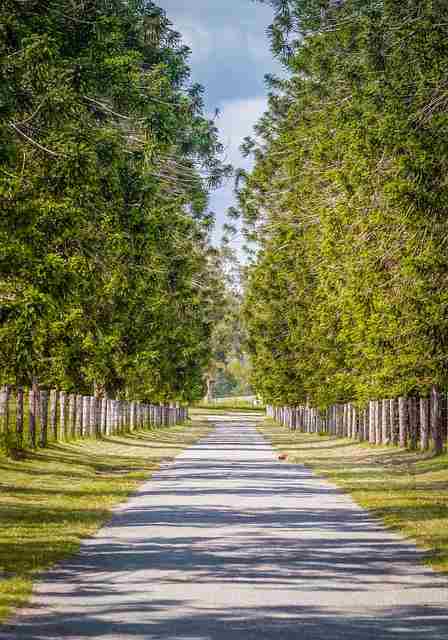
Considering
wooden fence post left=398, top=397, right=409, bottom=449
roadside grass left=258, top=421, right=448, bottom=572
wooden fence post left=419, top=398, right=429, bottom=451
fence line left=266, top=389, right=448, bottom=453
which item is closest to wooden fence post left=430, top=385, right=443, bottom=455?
fence line left=266, top=389, right=448, bottom=453

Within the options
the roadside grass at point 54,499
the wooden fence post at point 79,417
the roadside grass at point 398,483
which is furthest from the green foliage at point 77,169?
the roadside grass at point 398,483

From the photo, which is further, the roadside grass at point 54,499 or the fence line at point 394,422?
the fence line at point 394,422

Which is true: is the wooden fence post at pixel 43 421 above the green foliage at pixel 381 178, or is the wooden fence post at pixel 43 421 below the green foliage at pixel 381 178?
below

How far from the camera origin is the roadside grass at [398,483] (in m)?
18.5

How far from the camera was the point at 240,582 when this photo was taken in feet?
43.5

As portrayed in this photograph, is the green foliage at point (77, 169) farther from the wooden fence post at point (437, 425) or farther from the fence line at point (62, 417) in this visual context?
the wooden fence post at point (437, 425)

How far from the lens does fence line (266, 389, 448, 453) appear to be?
4097 centimetres

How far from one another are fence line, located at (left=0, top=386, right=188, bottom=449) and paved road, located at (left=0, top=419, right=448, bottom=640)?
14.1 m

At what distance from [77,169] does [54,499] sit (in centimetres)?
602

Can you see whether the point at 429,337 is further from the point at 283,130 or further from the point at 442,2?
the point at 283,130

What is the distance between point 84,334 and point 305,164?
40.2ft

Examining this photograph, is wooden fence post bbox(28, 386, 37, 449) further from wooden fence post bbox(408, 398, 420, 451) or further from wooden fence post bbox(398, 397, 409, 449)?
wooden fence post bbox(398, 397, 409, 449)

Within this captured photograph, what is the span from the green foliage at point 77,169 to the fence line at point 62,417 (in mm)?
1121

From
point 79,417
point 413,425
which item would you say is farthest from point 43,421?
point 413,425
